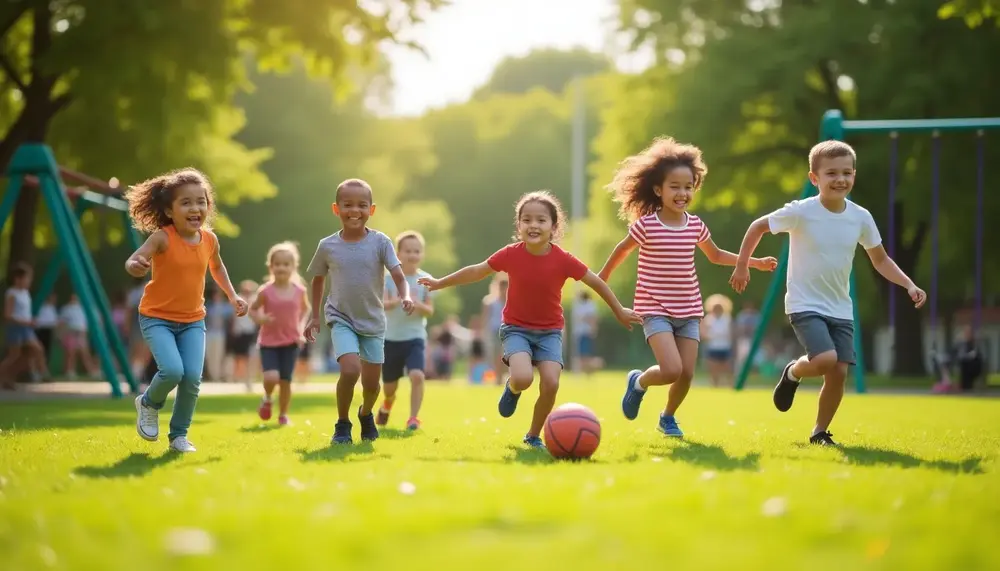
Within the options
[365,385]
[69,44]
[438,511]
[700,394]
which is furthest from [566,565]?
[69,44]

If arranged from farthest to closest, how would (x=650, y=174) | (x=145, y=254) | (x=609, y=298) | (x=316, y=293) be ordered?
(x=650, y=174) < (x=316, y=293) < (x=609, y=298) < (x=145, y=254)

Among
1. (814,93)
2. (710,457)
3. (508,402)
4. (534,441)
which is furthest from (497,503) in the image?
(814,93)

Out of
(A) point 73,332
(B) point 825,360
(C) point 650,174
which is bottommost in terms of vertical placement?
(A) point 73,332

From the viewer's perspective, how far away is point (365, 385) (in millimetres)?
8555

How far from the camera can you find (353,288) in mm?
8383

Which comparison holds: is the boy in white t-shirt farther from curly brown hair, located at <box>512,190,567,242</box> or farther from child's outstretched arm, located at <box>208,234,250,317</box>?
child's outstretched arm, located at <box>208,234,250,317</box>

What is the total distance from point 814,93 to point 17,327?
18.7 meters

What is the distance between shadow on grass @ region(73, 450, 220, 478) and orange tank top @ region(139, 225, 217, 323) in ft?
3.41

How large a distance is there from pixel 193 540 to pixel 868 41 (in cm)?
2466

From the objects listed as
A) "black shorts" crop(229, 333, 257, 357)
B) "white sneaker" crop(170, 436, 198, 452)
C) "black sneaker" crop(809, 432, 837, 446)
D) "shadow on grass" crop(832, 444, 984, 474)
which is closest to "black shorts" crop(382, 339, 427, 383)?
"white sneaker" crop(170, 436, 198, 452)

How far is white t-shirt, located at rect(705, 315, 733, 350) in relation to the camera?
22.8 metres

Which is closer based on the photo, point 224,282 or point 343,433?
point 343,433

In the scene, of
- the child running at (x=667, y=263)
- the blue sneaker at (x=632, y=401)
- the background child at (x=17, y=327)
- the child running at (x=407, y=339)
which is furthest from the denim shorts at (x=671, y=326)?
the background child at (x=17, y=327)

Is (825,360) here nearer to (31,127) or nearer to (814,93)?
(31,127)
